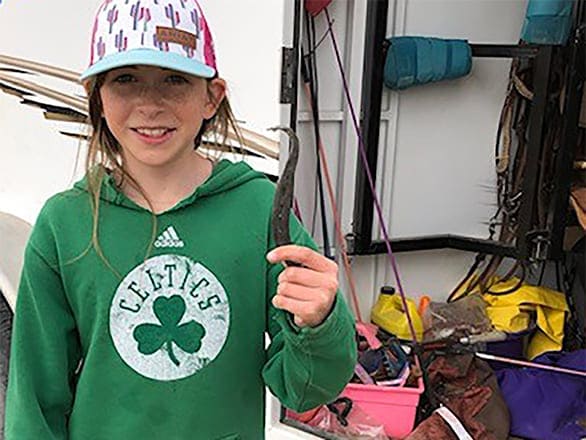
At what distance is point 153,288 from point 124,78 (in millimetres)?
347

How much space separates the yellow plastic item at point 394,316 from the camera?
10.6 feet

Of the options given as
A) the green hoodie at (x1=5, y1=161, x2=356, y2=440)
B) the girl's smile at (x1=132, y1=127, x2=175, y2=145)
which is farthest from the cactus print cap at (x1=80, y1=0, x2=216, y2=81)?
the green hoodie at (x1=5, y1=161, x2=356, y2=440)

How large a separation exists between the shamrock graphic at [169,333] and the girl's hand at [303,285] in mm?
235

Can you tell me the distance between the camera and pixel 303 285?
3.53ft

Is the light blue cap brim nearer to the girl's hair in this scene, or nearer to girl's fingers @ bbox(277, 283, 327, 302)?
the girl's hair

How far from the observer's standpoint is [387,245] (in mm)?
3227

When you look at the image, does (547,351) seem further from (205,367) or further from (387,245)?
Answer: (205,367)

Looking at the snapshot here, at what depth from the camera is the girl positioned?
124 centimetres

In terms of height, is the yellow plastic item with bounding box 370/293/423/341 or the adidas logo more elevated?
the adidas logo

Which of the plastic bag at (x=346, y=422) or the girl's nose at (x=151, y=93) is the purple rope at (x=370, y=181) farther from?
the girl's nose at (x=151, y=93)

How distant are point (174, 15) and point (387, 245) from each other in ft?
7.03

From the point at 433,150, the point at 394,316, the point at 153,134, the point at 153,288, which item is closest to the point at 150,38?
the point at 153,134

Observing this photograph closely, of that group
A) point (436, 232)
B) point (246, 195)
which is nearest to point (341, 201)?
point (436, 232)

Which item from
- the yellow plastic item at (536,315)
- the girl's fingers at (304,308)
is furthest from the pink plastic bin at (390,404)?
the girl's fingers at (304,308)
